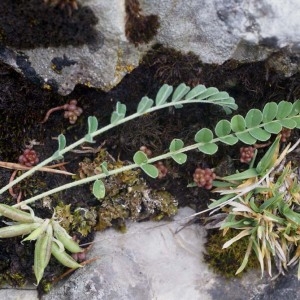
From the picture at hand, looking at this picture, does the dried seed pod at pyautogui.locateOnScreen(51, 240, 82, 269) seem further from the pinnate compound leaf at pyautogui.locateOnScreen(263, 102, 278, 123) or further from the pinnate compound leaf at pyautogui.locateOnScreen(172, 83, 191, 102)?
the pinnate compound leaf at pyautogui.locateOnScreen(263, 102, 278, 123)

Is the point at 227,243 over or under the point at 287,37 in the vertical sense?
under

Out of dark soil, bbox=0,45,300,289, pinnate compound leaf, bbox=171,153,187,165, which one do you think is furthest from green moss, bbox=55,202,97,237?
pinnate compound leaf, bbox=171,153,187,165

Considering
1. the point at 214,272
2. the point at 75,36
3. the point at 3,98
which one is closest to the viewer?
the point at 75,36

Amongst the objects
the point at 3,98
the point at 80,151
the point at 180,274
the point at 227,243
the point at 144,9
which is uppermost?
the point at 144,9

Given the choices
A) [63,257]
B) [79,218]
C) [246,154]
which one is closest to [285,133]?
[246,154]

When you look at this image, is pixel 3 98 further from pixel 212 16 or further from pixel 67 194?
pixel 212 16

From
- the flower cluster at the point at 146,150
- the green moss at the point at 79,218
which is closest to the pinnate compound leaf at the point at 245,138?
the flower cluster at the point at 146,150

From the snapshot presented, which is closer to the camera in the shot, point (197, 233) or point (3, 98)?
point (3, 98)

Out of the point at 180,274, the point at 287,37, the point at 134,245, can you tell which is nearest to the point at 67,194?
the point at 134,245
